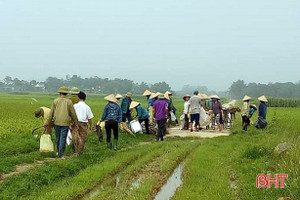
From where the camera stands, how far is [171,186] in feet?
21.9

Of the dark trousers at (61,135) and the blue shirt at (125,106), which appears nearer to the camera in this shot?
the dark trousers at (61,135)

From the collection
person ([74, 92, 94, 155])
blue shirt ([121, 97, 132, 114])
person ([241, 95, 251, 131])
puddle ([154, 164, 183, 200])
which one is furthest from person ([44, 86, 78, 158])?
person ([241, 95, 251, 131])

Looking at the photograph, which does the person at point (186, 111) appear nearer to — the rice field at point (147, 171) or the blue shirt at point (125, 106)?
the blue shirt at point (125, 106)

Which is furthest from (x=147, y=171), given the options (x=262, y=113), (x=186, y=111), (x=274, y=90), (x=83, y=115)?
(x=274, y=90)

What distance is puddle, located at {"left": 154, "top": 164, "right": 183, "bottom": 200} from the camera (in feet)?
19.9

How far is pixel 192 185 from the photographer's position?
21.2 feet

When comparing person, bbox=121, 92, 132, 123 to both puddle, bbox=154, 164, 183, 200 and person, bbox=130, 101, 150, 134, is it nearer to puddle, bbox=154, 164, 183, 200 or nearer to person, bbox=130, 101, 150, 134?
person, bbox=130, 101, 150, 134

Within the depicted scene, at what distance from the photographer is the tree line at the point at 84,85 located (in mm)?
143000

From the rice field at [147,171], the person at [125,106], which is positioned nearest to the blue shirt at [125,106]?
the person at [125,106]

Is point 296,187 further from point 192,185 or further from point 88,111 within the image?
point 88,111

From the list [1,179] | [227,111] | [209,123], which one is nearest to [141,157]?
[1,179]

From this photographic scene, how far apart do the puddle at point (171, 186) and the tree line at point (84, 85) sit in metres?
132

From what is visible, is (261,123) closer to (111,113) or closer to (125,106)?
(125,106)

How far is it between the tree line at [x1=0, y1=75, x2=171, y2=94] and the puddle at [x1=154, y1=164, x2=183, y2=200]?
132 m
